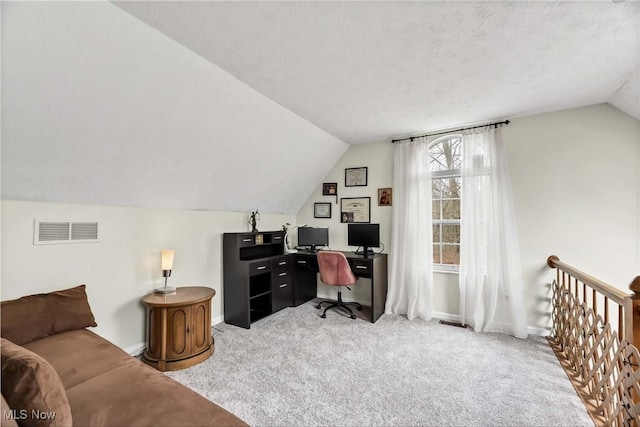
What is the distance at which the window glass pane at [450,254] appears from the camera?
3.58m

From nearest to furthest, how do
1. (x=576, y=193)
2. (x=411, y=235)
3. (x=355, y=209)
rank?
(x=576, y=193)
(x=411, y=235)
(x=355, y=209)

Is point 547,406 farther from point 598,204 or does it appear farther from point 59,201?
point 59,201

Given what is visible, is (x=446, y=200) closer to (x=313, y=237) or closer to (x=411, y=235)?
(x=411, y=235)

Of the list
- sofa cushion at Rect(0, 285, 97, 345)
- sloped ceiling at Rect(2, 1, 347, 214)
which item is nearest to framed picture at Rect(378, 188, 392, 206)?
sloped ceiling at Rect(2, 1, 347, 214)

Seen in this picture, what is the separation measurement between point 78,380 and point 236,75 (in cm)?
220

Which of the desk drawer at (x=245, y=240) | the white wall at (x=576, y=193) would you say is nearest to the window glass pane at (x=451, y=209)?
the white wall at (x=576, y=193)

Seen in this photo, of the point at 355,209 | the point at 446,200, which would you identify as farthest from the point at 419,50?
the point at 355,209

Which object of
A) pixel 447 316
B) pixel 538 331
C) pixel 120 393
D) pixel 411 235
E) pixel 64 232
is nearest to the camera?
pixel 120 393

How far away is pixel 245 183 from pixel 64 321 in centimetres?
211

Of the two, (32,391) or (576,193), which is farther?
(576,193)

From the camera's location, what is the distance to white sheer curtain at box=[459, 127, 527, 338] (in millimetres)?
3072

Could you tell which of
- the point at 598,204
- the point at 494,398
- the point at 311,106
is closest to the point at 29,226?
the point at 311,106

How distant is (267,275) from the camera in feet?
12.2

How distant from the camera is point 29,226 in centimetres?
198
